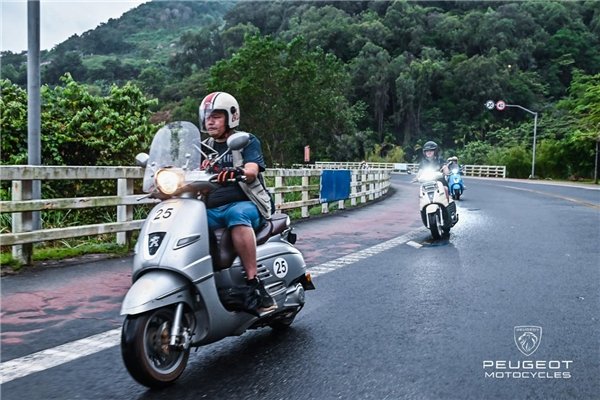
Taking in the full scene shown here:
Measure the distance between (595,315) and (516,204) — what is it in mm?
14674

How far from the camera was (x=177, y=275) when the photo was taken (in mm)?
3709

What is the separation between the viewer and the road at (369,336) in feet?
12.2

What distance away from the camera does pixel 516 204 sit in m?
19.5

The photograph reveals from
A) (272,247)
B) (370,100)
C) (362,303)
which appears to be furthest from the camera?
(370,100)

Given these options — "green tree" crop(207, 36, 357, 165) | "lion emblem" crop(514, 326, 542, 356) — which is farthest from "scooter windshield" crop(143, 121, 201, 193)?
"green tree" crop(207, 36, 357, 165)

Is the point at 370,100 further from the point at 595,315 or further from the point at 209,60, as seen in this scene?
the point at 595,315

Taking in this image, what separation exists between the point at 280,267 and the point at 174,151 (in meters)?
1.26

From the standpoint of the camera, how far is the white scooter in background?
1070cm

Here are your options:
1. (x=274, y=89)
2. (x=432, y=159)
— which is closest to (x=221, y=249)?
(x=432, y=159)

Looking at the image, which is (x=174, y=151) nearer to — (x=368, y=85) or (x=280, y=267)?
(x=280, y=267)

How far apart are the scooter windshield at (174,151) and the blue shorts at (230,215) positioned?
1.04 feet

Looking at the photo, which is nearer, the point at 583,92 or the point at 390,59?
the point at 583,92

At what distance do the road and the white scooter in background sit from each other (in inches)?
66.7

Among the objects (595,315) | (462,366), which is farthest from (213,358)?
(595,315)
